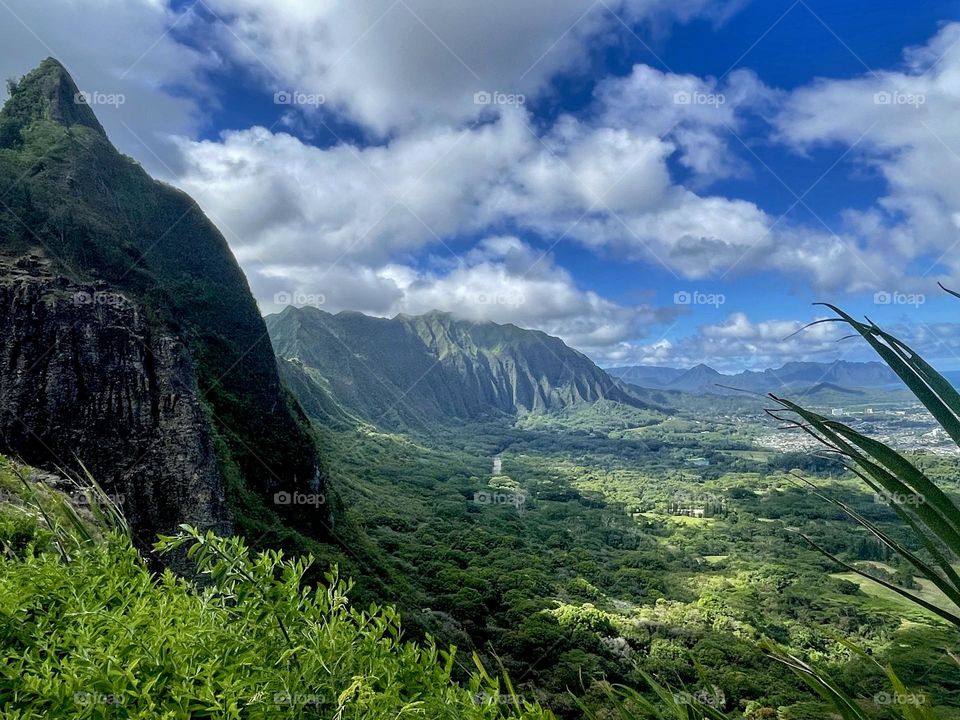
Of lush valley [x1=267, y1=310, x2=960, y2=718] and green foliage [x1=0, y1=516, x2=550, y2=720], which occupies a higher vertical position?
green foliage [x1=0, y1=516, x2=550, y2=720]

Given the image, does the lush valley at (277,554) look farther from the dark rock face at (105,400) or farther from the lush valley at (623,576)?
the lush valley at (623,576)

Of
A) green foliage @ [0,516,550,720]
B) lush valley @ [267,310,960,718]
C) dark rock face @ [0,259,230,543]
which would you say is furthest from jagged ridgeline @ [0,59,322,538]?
green foliage @ [0,516,550,720]

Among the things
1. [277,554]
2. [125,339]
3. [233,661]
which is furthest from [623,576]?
[233,661]

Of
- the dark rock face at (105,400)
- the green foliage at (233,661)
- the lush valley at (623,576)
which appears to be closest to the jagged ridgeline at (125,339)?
the dark rock face at (105,400)

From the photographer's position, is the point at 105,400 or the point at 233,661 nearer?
the point at 233,661

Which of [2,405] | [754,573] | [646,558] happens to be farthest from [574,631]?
[2,405]

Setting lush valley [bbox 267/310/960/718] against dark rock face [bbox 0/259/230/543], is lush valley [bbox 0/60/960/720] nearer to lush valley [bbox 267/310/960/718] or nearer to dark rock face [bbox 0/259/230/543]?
dark rock face [bbox 0/259/230/543]

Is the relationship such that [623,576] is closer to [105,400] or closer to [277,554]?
[105,400]
